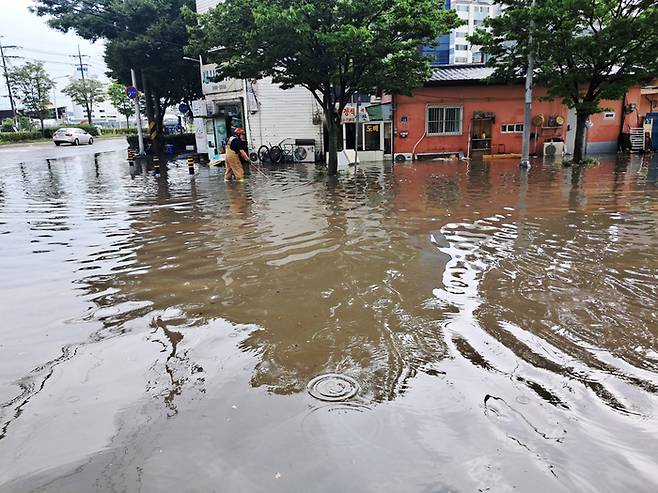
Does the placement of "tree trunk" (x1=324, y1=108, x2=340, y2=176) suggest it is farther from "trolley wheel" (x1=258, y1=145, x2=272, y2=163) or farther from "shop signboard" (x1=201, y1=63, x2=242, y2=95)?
"shop signboard" (x1=201, y1=63, x2=242, y2=95)

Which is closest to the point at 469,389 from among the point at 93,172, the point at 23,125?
the point at 93,172

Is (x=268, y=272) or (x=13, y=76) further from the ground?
(x=13, y=76)

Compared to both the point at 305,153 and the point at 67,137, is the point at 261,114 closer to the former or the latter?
the point at 305,153

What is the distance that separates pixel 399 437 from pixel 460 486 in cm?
46

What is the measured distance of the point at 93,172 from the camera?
61.7 feet

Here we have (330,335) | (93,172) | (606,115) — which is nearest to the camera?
(330,335)

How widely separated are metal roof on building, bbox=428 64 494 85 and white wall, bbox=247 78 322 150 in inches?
222

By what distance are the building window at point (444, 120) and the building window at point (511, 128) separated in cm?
198

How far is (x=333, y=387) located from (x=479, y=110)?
21104 millimetres

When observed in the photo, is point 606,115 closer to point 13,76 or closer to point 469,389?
point 469,389

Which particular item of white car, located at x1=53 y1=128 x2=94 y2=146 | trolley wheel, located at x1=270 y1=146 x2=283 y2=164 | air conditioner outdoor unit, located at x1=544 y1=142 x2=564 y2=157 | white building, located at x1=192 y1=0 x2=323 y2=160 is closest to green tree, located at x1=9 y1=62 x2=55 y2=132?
white car, located at x1=53 y1=128 x2=94 y2=146

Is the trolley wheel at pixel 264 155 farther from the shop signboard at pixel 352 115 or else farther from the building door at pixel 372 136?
the building door at pixel 372 136

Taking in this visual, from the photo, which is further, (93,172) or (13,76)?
(13,76)

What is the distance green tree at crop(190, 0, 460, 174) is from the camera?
1292 centimetres
